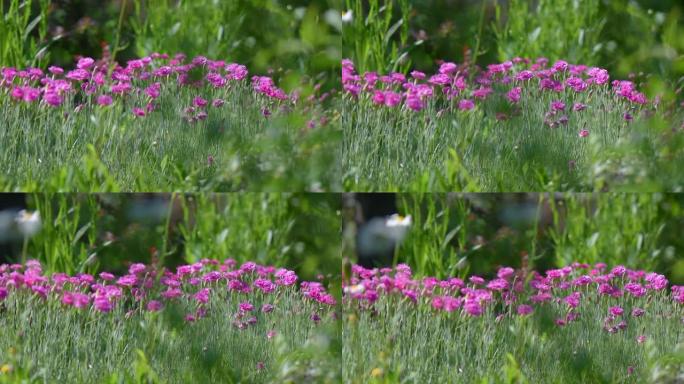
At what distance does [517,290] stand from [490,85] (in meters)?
0.66

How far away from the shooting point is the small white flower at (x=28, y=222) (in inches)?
105

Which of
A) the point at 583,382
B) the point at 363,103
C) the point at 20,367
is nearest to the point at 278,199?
the point at 363,103

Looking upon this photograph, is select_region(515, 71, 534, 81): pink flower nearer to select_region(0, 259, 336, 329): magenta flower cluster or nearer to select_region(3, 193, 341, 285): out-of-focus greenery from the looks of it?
select_region(3, 193, 341, 285): out-of-focus greenery

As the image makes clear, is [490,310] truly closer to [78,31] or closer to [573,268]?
[573,268]

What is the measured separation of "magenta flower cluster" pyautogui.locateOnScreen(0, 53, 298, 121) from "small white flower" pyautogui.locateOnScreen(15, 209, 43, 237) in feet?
1.13

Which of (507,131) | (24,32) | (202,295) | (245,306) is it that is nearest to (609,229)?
(507,131)

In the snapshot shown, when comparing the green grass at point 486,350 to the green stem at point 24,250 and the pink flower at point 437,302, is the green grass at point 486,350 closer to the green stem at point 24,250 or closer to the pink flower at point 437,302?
the pink flower at point 437,302

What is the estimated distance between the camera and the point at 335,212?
2.75 metres

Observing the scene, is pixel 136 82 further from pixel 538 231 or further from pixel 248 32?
pixel 538 231

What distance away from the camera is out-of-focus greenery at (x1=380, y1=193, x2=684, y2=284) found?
9.05ft

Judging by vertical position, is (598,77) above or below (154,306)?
above

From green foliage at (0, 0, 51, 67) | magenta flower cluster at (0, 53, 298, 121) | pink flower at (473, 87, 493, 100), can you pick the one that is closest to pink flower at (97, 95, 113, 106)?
magenta flower cluster at (0, 53, 298, 121)

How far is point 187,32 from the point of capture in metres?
2.77

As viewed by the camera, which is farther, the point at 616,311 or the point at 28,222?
the point at 616,311
